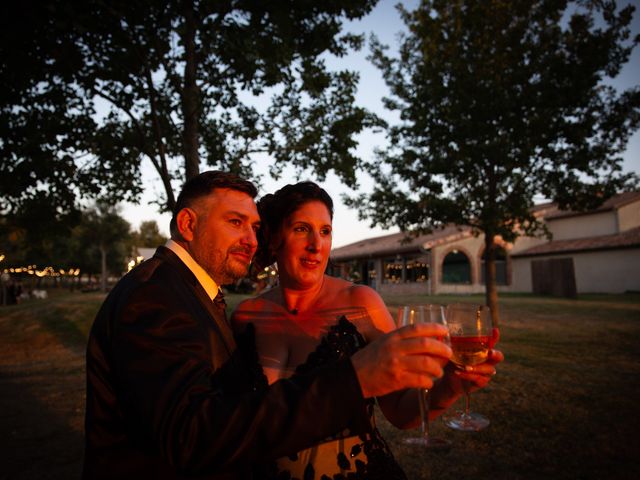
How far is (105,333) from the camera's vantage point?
1.54 m

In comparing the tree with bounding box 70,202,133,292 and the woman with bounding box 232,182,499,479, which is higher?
the tree with bounding box 70,202,133,292

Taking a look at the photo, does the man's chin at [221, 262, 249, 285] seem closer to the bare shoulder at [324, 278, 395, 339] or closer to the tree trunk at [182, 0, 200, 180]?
the bare shoulder at [324, 278, 395, 339]

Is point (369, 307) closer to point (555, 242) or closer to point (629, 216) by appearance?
point (555, 242)

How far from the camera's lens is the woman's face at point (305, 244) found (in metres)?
2.70

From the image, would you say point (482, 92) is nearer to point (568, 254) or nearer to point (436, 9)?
point (436, 9)

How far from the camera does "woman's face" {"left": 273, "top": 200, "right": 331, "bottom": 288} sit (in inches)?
106

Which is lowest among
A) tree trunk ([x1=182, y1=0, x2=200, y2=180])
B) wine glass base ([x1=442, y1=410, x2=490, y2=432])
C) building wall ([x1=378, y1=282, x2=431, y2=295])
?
building wall ([x1=378, y1=282, x2=431, y2=295])

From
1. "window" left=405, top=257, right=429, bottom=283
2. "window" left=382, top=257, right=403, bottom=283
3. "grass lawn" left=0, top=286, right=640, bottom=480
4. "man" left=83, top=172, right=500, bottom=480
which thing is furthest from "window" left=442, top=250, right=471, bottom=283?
"man" left=83, top=172, right=500, bottom=480

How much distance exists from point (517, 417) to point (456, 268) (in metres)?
32.3

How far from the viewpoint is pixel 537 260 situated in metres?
32.3

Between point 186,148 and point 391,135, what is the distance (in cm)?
643

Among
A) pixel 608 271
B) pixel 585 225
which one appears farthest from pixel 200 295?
pixel 585 225

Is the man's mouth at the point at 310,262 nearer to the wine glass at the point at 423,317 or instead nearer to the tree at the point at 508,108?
the wine glass at the point at 423,317

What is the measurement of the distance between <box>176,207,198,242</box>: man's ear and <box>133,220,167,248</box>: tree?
72.8 meters
